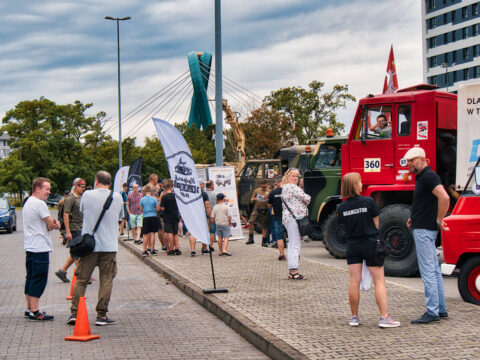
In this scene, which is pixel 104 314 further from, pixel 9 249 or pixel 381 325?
pixel 9 249

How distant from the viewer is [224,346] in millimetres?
6633

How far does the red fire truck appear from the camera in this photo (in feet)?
38.4

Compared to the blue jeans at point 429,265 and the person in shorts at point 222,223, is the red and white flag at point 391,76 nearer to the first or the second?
the person in shorts at point 222,223

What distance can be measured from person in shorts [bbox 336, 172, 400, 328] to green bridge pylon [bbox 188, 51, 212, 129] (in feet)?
73.3

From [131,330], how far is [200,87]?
77.9 ft

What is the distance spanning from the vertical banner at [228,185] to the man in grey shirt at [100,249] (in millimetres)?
9860

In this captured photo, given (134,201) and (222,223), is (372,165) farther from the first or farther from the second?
(134,201)

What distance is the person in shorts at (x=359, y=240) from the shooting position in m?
6.70

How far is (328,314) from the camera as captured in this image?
295 inches

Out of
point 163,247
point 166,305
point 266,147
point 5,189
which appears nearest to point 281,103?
point 266,147

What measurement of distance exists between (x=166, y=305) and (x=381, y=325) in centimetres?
360

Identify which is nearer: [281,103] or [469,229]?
[469,229]

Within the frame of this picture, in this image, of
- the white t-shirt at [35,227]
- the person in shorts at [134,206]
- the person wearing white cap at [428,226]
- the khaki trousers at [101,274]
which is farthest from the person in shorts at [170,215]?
the person wearing white cap at [428,226]

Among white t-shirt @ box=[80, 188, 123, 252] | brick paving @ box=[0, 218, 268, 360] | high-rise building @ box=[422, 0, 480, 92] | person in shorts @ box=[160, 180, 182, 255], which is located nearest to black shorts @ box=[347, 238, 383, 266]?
brick paving @ box=[0, 218, 268, 360]
